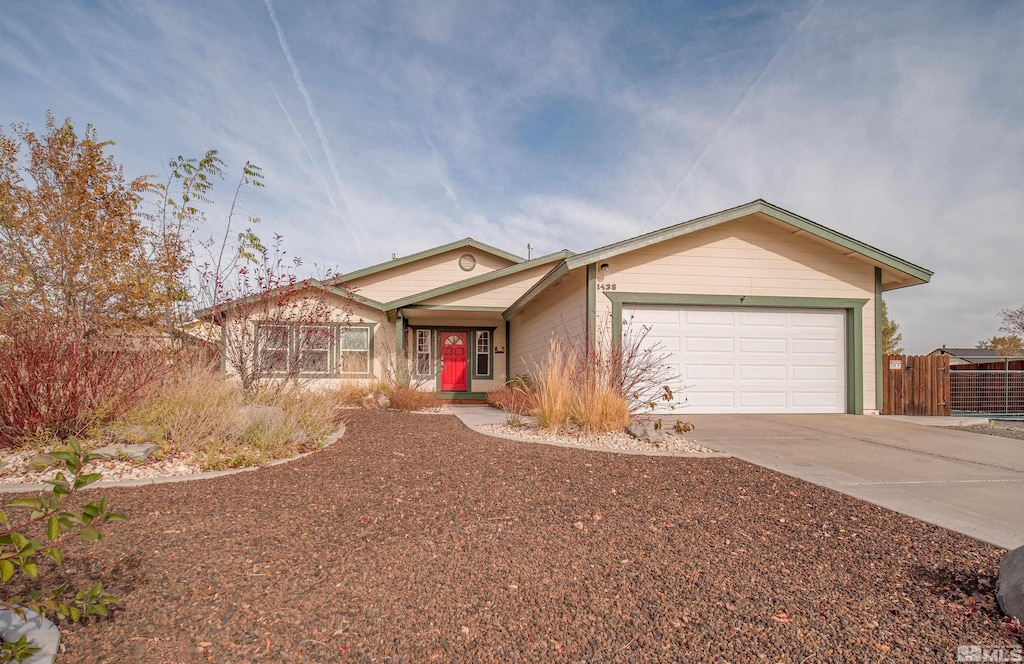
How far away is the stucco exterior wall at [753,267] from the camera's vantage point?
10039 mm

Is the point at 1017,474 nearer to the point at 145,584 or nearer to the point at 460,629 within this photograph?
the point at 460,629

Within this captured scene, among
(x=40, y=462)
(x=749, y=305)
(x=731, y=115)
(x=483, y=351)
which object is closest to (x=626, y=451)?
(x=749, y=305)

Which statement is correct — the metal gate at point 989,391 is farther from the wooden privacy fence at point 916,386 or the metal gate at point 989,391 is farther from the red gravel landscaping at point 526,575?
the red gravel landscaping at point 526,575

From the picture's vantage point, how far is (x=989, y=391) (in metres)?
11.5

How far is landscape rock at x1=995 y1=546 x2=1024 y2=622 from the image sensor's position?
2148 mm

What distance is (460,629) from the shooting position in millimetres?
2131

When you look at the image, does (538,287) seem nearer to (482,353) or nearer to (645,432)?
(482,353)

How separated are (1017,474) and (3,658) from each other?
724 cm

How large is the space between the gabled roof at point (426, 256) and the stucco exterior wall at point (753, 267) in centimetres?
705

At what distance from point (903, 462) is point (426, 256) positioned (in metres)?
13.2

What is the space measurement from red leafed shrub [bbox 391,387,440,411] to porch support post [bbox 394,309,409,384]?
1.01 meters

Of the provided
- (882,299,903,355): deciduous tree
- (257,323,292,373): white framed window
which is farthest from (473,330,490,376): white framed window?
(882,299,903,355): deciduous tree

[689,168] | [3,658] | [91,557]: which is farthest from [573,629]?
[689,168]

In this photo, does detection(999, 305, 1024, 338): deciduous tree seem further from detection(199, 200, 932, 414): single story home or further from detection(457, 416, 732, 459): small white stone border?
detection(457, 416, 732, 459): small white stone border
